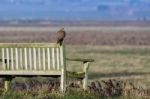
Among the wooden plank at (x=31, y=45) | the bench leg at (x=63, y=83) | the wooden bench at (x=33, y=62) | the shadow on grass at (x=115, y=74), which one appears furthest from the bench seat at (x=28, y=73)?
the shadow on grass at (x=115, y=74)

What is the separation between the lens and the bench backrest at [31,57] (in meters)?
16.1

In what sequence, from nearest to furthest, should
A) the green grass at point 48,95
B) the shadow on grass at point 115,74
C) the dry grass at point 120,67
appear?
the green grass at point 48,95 → the dry grass at point 120,67 → the shadow on grass at point 115,74

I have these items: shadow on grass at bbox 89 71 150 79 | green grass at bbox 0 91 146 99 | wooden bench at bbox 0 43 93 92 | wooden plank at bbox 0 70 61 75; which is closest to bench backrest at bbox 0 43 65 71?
wooden bench at bbox 0 43 93 92

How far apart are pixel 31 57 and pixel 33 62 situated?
0.16 m

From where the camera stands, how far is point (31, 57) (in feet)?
53.5

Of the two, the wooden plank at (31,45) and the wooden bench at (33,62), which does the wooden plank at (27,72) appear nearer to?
the wooden bench at (33,62)

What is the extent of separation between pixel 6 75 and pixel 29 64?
531 mm

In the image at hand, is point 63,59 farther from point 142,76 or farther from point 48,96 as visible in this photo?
point 142,76

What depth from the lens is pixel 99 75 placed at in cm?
3228

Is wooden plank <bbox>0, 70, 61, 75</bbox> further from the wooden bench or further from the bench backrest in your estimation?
the bench backrest

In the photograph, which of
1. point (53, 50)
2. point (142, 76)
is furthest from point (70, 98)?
point (142, 76)

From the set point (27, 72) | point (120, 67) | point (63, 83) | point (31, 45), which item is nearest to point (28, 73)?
point (27, 72)

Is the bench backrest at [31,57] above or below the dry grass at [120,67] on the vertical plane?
below

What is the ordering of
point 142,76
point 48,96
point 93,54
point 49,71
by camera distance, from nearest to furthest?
point 48,96, point 49,71, point 142,76, point 93,54
